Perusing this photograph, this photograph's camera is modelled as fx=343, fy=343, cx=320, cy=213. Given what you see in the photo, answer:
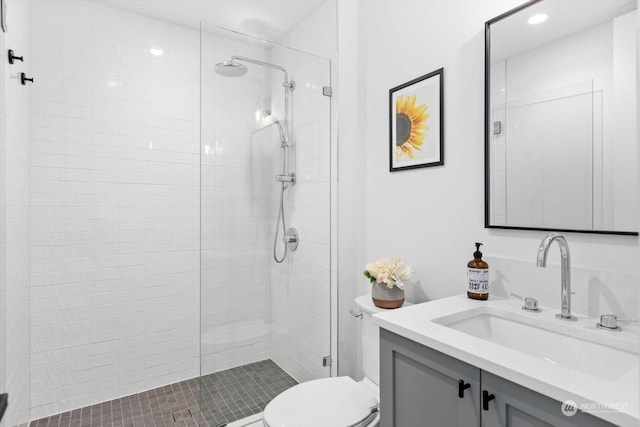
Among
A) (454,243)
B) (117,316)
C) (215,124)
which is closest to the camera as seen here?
(454,243)

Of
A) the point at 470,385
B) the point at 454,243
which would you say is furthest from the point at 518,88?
the point at 470,385

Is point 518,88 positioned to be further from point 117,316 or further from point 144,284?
point 117,316

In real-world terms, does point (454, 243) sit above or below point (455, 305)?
above

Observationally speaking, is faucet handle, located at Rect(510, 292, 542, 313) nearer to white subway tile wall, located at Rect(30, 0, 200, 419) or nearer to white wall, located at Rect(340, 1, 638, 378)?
white wall, located at Rect(340, 1, 638, 378)

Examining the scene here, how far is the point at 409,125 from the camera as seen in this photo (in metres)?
1.79

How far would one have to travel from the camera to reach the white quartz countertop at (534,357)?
65cm

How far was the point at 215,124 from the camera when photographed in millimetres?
1779

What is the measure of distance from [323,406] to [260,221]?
961 mm

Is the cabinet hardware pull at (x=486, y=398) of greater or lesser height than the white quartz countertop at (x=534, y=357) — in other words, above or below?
below

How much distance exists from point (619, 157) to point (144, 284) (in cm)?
270

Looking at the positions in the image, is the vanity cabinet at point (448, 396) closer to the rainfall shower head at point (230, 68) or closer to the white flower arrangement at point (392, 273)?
the white flower arrangement at point (392, 273)

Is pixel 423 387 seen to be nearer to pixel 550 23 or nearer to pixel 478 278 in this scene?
pixel 478 278

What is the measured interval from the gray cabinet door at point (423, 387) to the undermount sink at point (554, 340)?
0.17 metres

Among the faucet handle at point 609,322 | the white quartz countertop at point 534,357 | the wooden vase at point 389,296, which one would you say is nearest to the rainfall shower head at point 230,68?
the wooden vase at point 389,296
